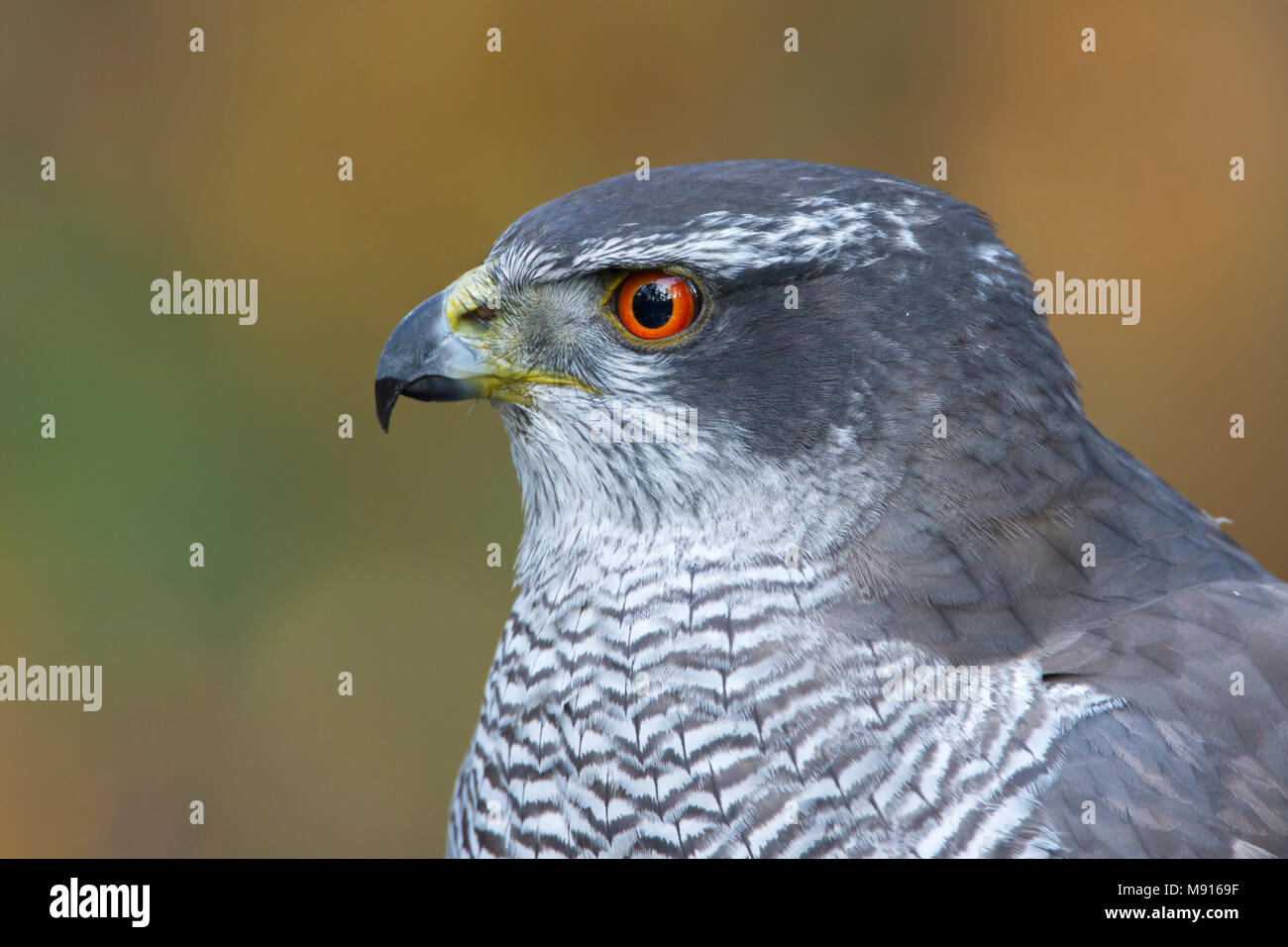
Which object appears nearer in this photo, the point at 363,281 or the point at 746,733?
the point at 746,733

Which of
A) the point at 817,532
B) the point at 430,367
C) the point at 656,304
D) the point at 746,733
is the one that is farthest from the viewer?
the point at 430,367

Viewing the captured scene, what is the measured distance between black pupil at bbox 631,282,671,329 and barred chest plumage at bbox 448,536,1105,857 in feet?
1.70

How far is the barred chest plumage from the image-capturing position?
8.30 feet

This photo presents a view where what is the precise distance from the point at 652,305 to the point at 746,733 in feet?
3.25

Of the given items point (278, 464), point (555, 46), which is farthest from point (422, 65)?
point (278, 464)

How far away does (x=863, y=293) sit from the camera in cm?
284

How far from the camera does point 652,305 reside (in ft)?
9.61

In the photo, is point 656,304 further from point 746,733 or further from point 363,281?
point 363,281

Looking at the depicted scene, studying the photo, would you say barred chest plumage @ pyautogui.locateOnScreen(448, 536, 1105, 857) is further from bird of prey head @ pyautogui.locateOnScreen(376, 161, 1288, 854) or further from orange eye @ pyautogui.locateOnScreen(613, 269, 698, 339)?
orange eye @ pyautogui.locateOnScreen(613, 269, 698, 339)

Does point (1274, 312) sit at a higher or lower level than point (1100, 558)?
higher

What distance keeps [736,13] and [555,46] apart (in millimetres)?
976

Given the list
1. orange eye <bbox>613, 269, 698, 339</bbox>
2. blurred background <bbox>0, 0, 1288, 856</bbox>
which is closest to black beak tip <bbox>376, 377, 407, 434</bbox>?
orange eye <bbox>613, 269, 698, 339</bbox>

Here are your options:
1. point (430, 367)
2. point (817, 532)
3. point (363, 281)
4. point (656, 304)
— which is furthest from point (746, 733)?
point (363, 281)
